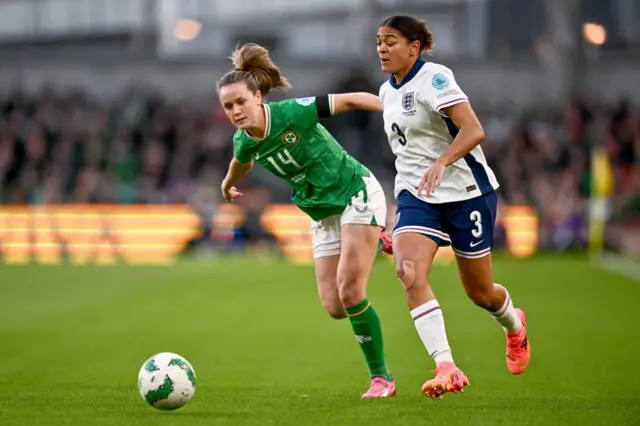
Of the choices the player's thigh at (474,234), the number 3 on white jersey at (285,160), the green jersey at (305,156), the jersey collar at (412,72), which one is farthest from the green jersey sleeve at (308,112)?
the player's thigh at (474,234)

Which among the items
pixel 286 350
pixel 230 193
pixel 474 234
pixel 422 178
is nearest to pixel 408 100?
pixel 422 178

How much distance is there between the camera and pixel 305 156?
7785 mm

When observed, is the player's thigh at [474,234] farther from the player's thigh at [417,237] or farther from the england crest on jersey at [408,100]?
the england crest on jersey at [408,100]

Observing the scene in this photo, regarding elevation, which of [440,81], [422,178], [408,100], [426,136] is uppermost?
[440,81]

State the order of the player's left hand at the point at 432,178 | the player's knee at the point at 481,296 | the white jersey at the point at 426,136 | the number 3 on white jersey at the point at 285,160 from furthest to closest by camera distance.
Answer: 1. the number 3 on white jersey at the point at 285,160
2. the player's knee at the point at 481,296
3. the white jersey at the point at 426,136
4. the player's left hand at the point at 432,178

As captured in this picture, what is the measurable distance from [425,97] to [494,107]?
794 inches

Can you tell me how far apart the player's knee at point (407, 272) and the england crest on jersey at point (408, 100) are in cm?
95

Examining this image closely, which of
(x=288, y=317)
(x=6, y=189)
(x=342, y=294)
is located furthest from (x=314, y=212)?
(x=6, y=189)

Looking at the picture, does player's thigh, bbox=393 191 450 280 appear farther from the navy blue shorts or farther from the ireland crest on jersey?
the ireland crest on jersey

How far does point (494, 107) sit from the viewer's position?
2688cm

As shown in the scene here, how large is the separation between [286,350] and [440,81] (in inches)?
171

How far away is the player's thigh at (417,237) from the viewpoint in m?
7.07

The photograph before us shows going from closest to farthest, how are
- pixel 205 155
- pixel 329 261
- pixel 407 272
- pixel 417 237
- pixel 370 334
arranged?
pixel 407 272
pixel 417 237
pixel 370 334
pixel 329 261
pixel 205 155

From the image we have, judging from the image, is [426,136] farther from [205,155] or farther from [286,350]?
[205,155]
